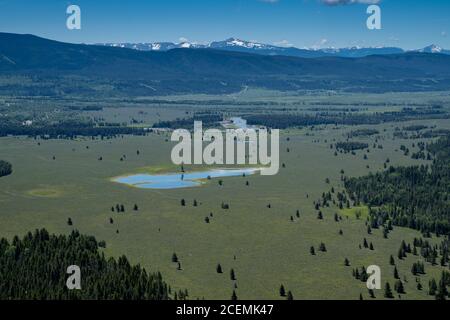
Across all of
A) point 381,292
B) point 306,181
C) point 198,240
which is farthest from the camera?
point 306,181

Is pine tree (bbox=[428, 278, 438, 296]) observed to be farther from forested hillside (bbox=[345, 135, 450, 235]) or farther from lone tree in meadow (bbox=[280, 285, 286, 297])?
forested hillside (bbox=[345, 135, 450, 235])

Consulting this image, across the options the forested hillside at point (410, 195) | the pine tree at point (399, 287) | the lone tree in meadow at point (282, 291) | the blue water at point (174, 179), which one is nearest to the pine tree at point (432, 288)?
the pine tree at point (399, 287)

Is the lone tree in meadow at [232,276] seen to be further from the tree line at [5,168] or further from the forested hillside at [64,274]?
the tree line at [5,168]

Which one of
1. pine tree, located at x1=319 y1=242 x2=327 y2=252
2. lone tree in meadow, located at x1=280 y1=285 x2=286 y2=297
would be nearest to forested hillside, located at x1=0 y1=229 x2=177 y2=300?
lone tree in meadow, located at x1=280 y1=285 x2=286 y2=297

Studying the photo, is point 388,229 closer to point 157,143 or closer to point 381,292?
point 381,292

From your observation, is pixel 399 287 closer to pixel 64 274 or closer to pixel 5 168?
pixel 64 274

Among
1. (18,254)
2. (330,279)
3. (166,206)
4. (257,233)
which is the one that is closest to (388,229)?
(257,233)
